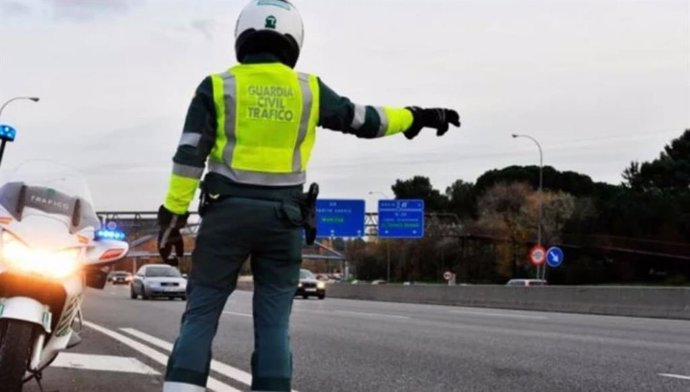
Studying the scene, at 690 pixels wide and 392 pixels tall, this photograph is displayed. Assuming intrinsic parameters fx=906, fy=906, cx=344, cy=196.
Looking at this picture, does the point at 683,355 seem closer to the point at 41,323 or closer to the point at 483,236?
the point at 41,323

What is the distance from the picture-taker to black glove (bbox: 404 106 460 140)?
474cm

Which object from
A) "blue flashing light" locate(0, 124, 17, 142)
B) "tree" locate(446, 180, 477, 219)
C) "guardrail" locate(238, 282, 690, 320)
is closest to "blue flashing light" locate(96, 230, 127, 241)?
"blue flashing light" locate(0, 124, 17, 142)

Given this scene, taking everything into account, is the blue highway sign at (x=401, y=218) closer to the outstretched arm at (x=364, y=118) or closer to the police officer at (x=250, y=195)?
the outstretched arm at (x=364, y=118)

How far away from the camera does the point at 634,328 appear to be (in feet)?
49.4

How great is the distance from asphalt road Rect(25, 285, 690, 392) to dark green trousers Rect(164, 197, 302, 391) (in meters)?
2.59

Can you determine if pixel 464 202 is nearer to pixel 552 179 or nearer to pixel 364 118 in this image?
pixel 552 179

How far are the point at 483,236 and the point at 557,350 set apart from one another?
71.4 m

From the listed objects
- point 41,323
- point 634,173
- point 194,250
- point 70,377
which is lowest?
point 70,377

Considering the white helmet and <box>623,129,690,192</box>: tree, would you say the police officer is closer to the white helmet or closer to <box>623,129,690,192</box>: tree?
the white helmet

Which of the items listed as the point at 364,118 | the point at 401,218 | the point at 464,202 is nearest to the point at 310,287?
the point at 401,218

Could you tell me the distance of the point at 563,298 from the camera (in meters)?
24.5

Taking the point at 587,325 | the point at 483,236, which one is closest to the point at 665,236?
the point at 483,236

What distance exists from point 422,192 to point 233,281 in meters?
107

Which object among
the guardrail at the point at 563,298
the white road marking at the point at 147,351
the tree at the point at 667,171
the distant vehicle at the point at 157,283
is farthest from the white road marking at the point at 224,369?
the tree at the point at 667,171
